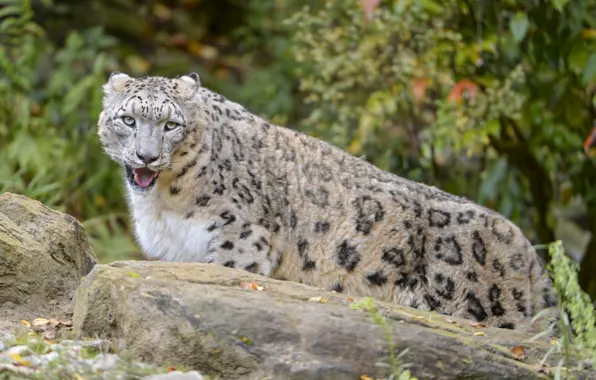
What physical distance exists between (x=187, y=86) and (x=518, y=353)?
113 inches

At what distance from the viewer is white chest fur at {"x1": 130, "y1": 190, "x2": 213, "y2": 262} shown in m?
7.19

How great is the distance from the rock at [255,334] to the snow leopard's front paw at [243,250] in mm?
1245

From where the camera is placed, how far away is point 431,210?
7660mm

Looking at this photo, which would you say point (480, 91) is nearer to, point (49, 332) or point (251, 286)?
point (251, 286)

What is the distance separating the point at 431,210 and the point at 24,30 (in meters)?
7.41

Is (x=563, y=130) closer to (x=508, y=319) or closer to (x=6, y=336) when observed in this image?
(x=508, y=319)

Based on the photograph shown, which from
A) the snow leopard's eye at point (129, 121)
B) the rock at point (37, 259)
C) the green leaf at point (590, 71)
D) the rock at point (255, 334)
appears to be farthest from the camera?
the green leaf at point (590, 71)

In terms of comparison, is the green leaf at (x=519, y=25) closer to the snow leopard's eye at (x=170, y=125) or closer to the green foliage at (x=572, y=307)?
the snow leopard's eye at (x=170, y=125)

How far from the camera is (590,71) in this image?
8.92m

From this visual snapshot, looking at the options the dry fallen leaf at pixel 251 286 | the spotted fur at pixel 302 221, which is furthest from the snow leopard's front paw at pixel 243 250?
the dry fallen leaf at pixel 251 286

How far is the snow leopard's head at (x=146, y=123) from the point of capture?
695 cm

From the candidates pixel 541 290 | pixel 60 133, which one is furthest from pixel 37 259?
pixel 60 133

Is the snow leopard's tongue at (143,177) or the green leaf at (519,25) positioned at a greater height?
the green leaf at (519,25)

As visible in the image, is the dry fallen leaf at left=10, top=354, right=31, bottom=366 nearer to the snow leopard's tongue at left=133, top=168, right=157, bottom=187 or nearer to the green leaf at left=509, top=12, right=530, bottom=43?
the snow leopard's tongue at left=133, top=168, right=157, bottom=187
